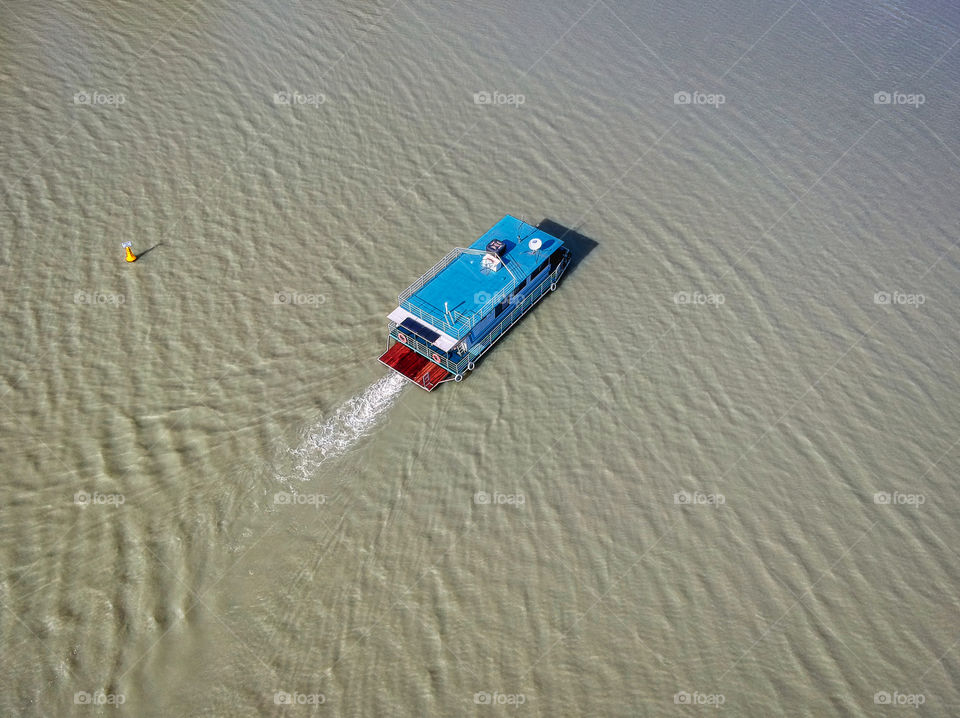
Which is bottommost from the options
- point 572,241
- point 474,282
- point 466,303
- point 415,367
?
point 415,367

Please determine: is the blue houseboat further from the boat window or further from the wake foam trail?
the wake foam trail

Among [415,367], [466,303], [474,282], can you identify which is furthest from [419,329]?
[474,282]

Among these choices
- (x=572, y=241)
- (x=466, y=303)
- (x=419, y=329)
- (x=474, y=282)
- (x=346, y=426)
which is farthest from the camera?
(x=572, y=241)

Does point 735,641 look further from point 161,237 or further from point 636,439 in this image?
point 161,237

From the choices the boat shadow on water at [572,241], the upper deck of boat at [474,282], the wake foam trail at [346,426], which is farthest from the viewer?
the boat shadow on water at [572,241]

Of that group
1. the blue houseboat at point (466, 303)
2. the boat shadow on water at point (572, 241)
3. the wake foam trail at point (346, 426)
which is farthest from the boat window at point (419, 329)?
the boat shadow on water at point (572, 241)

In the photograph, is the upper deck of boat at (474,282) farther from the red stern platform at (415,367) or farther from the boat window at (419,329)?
the red stern platform at (415,367)

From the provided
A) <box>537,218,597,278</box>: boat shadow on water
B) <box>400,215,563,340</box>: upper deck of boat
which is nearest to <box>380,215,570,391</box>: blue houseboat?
<box>400,215,563,340</box>: upper deck of boat

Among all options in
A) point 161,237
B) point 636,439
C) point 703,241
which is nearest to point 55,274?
point 161,237

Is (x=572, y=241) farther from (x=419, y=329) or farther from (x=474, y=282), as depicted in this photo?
(x=419, y=329)
